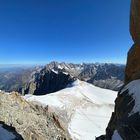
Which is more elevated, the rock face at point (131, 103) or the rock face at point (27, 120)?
the rock face at point (131, 103)

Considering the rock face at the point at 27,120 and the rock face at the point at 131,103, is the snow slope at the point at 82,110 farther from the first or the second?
the rock face at the point at 131,103

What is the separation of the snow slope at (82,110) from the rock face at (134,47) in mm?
29542

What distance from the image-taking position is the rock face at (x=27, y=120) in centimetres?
3440

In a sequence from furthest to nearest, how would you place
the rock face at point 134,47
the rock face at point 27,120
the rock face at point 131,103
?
the rock face at point 27,120
the rock face at point 134,47
the rock face at point 131,103

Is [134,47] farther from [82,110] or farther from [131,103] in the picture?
[82,110]

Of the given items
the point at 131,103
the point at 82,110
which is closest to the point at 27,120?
the point at 131,103

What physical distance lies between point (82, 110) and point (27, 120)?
38952mm

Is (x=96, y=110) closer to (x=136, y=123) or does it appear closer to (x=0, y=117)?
(x=0, y=117)

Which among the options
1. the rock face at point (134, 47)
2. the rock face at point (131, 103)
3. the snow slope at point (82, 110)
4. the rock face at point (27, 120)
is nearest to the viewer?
the rock face at point (131, 103)

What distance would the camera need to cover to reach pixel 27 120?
1526 inches

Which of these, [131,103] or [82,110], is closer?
[131,103]

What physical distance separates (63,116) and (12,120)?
3071cm

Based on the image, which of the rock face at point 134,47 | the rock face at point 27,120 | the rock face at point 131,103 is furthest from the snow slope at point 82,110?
the rock face at point 131,103

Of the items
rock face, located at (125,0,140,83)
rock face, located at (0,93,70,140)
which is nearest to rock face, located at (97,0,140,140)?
rock face, located at (125,0,140,83)
